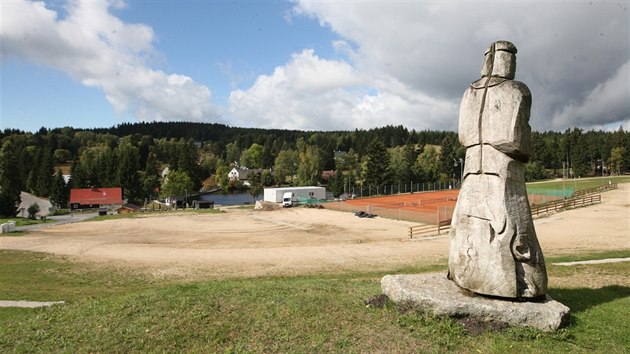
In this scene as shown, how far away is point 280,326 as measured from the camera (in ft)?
27.5

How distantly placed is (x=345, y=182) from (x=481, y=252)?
8092 centimetres

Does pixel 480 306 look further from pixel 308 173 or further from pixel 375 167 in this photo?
pixel 308 173

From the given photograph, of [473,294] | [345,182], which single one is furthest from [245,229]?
[345,182]

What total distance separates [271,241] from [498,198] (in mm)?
27026

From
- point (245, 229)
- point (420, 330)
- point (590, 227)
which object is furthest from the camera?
point (245, 229)

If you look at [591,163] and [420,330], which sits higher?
[591,163]

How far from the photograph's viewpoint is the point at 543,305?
8.23m

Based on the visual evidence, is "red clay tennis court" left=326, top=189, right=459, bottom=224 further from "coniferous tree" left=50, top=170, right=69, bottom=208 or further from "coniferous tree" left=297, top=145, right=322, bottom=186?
"coniferous tree" left=50, top=170, right=69, bottom=208

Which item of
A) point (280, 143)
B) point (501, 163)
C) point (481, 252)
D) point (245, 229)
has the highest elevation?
point (280, 143)

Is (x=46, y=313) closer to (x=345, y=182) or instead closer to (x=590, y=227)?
(x=590, y=227)

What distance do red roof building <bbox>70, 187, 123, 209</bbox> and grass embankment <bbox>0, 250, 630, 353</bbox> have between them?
2708 inches

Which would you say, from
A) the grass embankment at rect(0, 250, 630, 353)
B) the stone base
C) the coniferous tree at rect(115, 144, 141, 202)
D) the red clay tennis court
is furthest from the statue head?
the coniferous tree at rect(115, 144, 141, 202)

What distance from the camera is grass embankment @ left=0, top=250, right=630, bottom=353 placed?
7.55 m

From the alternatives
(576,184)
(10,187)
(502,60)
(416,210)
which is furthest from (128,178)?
(576,184)
